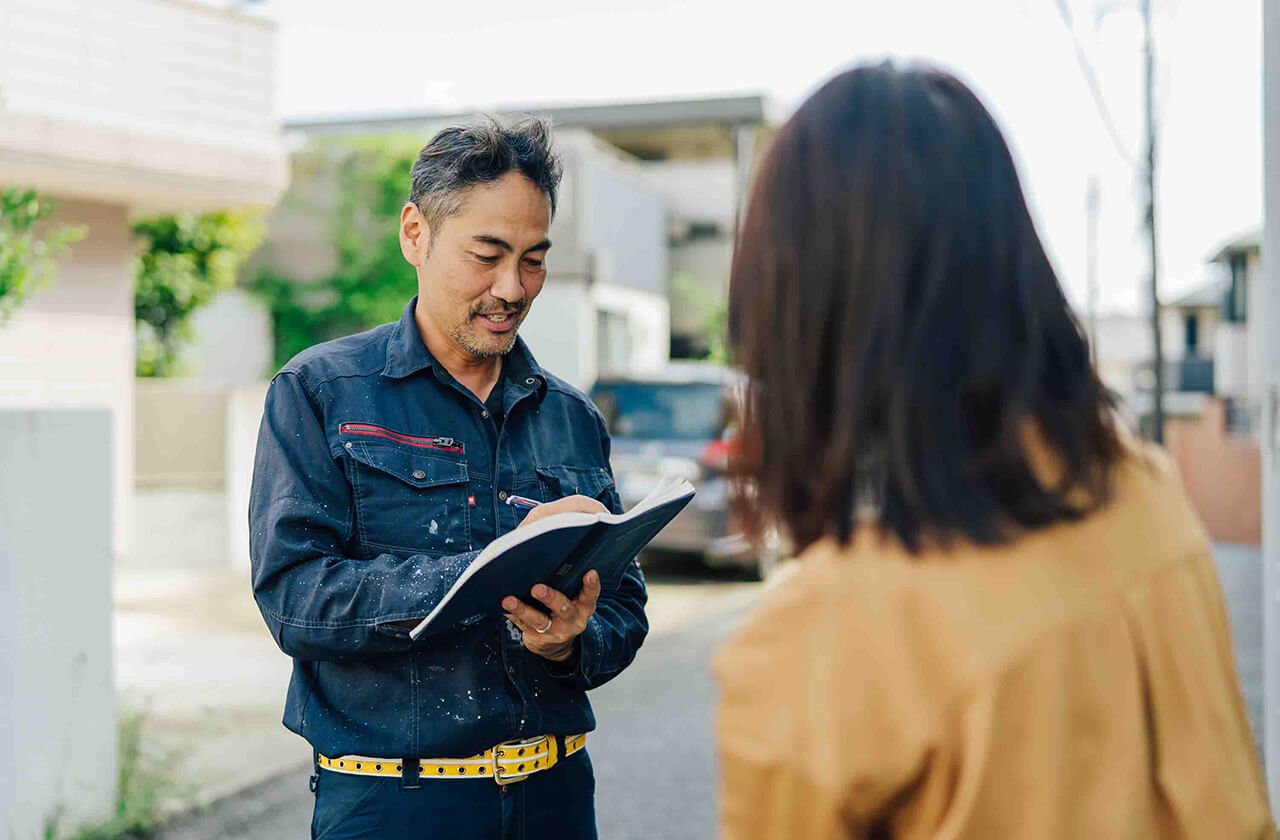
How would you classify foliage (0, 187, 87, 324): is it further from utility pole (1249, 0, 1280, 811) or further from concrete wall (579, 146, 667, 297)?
concrete wall (579, 146, 667, 297)

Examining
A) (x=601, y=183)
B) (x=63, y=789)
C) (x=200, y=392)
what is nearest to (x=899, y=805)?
(x=63, y=789)

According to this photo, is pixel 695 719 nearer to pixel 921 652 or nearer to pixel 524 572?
pixel 524 572

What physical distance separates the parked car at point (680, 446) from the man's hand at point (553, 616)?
7.64 meters

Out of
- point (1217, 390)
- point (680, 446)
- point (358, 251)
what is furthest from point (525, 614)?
point (1217, 390)

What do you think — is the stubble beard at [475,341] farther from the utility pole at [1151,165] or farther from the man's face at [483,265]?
the utility pole at [1151,165]

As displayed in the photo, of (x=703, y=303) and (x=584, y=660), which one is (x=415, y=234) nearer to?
(x=584, y=660)

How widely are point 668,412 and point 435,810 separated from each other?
8657 mm

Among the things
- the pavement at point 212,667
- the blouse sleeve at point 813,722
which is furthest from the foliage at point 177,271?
the blouse sleeve at point 813,722

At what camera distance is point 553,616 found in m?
2.02

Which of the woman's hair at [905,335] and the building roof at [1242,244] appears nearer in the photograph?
the woman's hair at [905,335]

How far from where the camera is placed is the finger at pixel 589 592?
2015 millimetres

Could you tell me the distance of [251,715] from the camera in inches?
236

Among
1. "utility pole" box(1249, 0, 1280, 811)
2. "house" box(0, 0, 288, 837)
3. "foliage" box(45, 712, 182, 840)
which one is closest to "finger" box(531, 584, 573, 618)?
"utility pole" box(1249, 0, 1280, 811)

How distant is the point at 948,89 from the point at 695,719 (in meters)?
5.33
